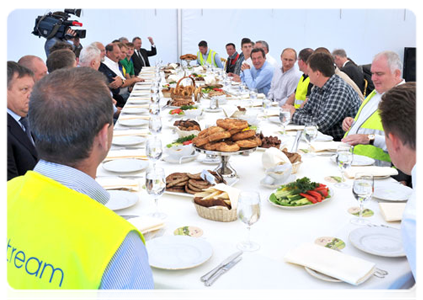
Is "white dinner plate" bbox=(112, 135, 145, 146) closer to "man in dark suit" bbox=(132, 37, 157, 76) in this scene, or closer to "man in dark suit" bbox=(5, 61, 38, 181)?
"man in dark suit" bbox=(5, 61, 38, 181)

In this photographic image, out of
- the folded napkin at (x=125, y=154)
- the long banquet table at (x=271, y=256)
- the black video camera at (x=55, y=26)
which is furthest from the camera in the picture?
the black video camera at (x=55, y=26)

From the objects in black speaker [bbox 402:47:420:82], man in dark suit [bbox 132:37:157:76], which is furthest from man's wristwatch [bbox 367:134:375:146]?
black speaker [bbox 402:47:420:82]

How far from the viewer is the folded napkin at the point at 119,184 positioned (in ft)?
6.37

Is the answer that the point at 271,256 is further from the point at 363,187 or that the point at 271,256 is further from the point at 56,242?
the point at 56,242

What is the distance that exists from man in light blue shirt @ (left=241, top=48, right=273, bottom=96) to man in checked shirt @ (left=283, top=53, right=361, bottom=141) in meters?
2.95

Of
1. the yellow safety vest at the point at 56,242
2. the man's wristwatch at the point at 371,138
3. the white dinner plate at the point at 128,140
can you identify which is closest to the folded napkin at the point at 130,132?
the white dinner plate at the point at 128,140

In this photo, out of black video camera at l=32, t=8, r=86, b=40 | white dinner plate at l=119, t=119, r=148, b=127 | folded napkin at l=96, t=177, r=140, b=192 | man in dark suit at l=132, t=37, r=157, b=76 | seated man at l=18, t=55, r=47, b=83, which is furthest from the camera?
man in dark suit at l=132, t=37, r=157, b=76

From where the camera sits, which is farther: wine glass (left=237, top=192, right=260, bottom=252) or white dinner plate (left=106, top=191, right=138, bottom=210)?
white dinner plate (left=106, top=191, right=138, bottom=210)

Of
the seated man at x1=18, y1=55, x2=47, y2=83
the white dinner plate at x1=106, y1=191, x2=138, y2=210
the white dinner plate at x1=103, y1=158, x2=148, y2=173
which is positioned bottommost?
the white dinner plate at x1=106, y1=191, x2=138, y2=210

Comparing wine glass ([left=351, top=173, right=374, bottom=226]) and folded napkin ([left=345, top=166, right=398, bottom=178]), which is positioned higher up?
wine glass ([left=351, top=173, right=374, bottom=226])

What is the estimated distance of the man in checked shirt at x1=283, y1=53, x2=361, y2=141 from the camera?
144 inches

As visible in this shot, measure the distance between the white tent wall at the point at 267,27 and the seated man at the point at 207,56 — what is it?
26.8 inches

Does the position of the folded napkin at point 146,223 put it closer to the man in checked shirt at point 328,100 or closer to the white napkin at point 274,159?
the white napkin at point 274,159
